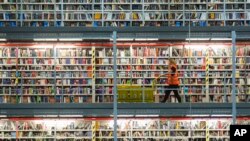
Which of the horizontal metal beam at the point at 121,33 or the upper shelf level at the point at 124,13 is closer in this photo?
the horizontal metal beam at the point at 121,33

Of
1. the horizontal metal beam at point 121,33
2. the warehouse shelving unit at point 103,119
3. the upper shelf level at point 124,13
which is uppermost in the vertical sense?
the upper shelf level at point 124,13

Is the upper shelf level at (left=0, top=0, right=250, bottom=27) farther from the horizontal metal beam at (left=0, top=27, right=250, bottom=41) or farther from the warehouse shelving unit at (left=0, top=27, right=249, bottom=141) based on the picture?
the horizontal metal beam at (left=0, top=27, right=250, bottom=41)

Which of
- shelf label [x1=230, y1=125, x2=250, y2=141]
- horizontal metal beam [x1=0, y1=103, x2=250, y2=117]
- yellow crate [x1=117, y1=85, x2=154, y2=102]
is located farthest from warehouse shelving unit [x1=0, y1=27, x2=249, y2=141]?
shelf label [x1=230, y1=125, x2=250, y2=141]

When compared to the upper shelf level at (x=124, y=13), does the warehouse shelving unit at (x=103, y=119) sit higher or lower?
lower

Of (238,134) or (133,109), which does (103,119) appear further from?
(238,134)

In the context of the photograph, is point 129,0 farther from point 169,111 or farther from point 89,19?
point 169,111

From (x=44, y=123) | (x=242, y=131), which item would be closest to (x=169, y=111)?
(x=242, y=131)

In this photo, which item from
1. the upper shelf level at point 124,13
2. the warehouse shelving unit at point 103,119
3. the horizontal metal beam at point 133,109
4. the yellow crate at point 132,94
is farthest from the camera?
the upper shelf level at point 124,13

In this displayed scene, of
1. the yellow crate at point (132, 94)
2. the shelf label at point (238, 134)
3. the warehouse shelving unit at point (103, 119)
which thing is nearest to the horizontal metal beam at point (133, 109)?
the yellow crate at point (132, 94)

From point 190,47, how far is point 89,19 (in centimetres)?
184

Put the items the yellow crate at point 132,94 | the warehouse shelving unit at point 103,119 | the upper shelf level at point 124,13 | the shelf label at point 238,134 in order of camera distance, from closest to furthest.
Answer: the shelf label at point 238,134 < the yellow crate at point 132,94 < the warehouse shelving unit at point 103,119 < the upper shelf level at point 124,13

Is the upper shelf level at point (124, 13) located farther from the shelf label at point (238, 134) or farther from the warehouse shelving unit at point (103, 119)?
the shelf label at point (238, 134)

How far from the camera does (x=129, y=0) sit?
11.9 m

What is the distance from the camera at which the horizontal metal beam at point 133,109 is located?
911 centimetres
